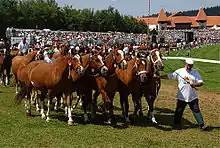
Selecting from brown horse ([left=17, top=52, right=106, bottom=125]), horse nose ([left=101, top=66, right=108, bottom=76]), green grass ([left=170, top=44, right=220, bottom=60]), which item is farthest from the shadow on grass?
green grass ([left=170, top=44, right=220, bottom=60])

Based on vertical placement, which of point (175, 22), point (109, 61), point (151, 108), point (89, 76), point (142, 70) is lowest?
point (151, 108)

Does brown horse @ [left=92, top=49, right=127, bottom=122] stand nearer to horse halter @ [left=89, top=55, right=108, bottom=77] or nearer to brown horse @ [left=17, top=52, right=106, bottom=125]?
horse halter @ [left=89, top=55, right=108, bottom=77]

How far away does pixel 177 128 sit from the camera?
35.6ft

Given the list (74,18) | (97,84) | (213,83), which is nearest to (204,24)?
(74,18)

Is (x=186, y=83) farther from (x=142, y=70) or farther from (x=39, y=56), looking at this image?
(x=39, y=56)

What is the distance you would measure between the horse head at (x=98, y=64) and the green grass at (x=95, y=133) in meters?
1.66

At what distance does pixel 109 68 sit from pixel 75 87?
1519mm

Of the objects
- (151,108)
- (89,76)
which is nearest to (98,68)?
(89,76)

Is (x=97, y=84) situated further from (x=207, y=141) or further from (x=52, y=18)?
(x=52, y=18)

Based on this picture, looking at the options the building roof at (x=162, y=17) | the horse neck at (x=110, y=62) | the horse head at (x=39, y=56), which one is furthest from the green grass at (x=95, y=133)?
the building roof at (x=162, y=17)

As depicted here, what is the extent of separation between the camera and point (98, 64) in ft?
35.0

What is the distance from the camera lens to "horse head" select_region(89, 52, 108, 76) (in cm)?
1046

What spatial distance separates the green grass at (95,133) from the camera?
903 centimetres

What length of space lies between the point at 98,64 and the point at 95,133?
2046 mm
